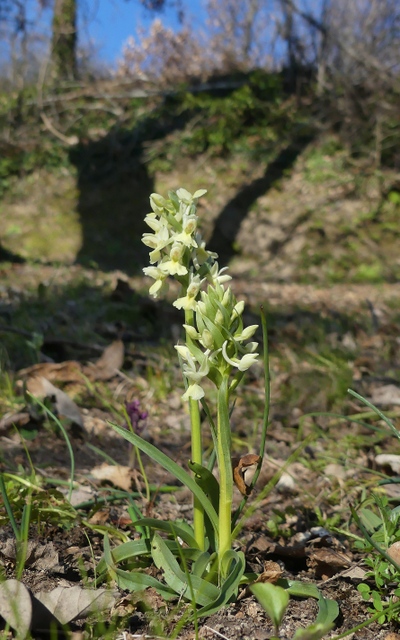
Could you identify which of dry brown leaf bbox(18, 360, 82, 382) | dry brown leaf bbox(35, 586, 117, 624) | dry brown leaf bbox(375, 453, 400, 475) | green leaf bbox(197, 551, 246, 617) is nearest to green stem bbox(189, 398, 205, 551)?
green leaf bbox(197, 551, 246, 617)

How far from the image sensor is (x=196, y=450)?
1201mm

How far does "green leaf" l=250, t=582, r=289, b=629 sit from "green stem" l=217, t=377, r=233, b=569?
26cm

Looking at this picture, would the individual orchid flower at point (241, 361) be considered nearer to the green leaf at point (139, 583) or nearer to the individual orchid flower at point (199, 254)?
the individual orchid flower at point (199, 254)

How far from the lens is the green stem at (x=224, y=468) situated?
1120 mm

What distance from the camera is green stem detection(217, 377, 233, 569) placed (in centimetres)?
112

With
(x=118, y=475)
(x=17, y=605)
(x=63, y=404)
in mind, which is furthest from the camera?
(x=63, y=404)

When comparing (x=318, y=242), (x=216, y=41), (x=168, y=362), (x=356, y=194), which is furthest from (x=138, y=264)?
(x=216, y=41)

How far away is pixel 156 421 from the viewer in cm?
257

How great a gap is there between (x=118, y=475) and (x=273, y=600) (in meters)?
0.95

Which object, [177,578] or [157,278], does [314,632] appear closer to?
[177,578]

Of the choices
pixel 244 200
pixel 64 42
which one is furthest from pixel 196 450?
pixel 64 42

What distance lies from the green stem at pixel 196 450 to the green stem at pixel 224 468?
5 centimetres

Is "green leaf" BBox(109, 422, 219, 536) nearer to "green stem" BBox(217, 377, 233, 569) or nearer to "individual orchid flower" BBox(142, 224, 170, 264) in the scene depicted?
"green stem" BBox(217, 377, 233, 569)

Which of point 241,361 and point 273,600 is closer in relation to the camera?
point 273,600
